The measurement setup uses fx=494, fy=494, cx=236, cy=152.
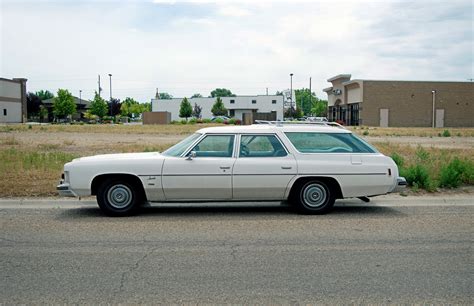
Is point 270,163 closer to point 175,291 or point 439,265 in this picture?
point 439,265

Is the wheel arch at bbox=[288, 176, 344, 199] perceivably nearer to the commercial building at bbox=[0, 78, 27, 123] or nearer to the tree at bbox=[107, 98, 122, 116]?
the commercial building at bbox=[0, 78, 27, 123]

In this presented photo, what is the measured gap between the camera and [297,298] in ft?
14.5

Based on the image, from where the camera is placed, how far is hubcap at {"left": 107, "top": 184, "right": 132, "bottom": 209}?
25.9 feet

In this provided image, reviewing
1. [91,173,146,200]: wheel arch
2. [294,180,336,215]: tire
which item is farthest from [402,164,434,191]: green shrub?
[91,173,146,200]: wheel arch

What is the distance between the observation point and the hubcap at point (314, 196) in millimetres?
8094

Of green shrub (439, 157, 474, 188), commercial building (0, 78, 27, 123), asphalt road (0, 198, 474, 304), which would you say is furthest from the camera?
commercial building (0, 78, 27, 123)

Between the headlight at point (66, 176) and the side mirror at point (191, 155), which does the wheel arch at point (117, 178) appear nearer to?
the headlight at point (66, 176)

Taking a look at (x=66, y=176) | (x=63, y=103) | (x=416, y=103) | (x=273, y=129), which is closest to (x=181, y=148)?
Answer: (x=273, y=129)

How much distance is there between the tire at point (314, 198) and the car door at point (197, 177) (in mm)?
1165

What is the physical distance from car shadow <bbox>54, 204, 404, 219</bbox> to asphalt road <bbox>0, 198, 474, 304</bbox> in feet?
0.11

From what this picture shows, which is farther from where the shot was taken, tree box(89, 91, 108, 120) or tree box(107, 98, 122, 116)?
tree box(107, 98, 122, 116)

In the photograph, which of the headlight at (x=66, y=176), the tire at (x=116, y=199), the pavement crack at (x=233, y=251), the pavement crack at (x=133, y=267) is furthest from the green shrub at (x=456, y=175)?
the headlight at (x=66, y=176)

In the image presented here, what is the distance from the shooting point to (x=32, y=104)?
9281 centimetres

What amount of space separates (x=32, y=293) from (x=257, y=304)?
207 centimetres
